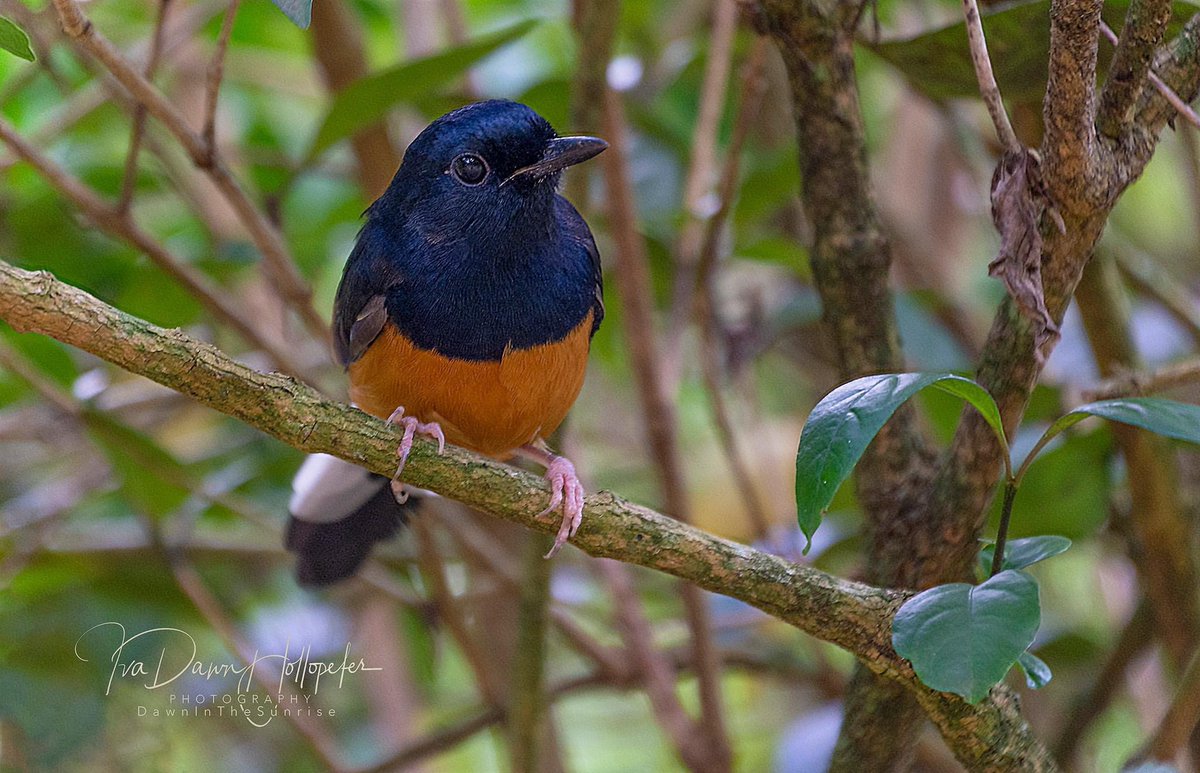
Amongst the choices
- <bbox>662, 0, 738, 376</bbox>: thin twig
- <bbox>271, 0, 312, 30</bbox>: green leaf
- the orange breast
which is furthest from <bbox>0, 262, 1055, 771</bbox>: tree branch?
<bbox>662, 0, 738, 376</bbox>: thin twig

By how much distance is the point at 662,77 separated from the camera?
4.67 metres

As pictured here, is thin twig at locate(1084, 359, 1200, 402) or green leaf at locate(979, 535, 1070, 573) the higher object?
thin twig at locate(1084, 359, 1200, 402)

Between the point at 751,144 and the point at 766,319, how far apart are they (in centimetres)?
99

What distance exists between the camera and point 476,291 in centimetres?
280

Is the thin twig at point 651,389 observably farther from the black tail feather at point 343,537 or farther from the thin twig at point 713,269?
the black tail feather at point 343,537

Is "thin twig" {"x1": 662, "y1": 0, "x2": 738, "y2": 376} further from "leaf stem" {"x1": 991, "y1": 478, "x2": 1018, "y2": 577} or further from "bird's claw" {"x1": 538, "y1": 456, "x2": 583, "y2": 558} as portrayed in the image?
"leaf stem" {"x1": 991, "y1": 478, "x2": 1018, "y2": 577}

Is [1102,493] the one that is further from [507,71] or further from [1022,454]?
[507,71]

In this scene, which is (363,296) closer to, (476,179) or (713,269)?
(476,179)

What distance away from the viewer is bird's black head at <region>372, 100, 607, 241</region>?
2869mm

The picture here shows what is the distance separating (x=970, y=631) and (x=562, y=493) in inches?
36.9

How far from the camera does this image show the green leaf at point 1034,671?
5.91ft

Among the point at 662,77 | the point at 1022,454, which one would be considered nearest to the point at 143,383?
the point at 662,77

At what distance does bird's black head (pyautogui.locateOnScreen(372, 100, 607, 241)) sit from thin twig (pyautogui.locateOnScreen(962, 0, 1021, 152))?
1.26m

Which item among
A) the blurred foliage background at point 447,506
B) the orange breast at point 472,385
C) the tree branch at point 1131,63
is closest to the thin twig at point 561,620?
the blurred foliage background at point 447,506
